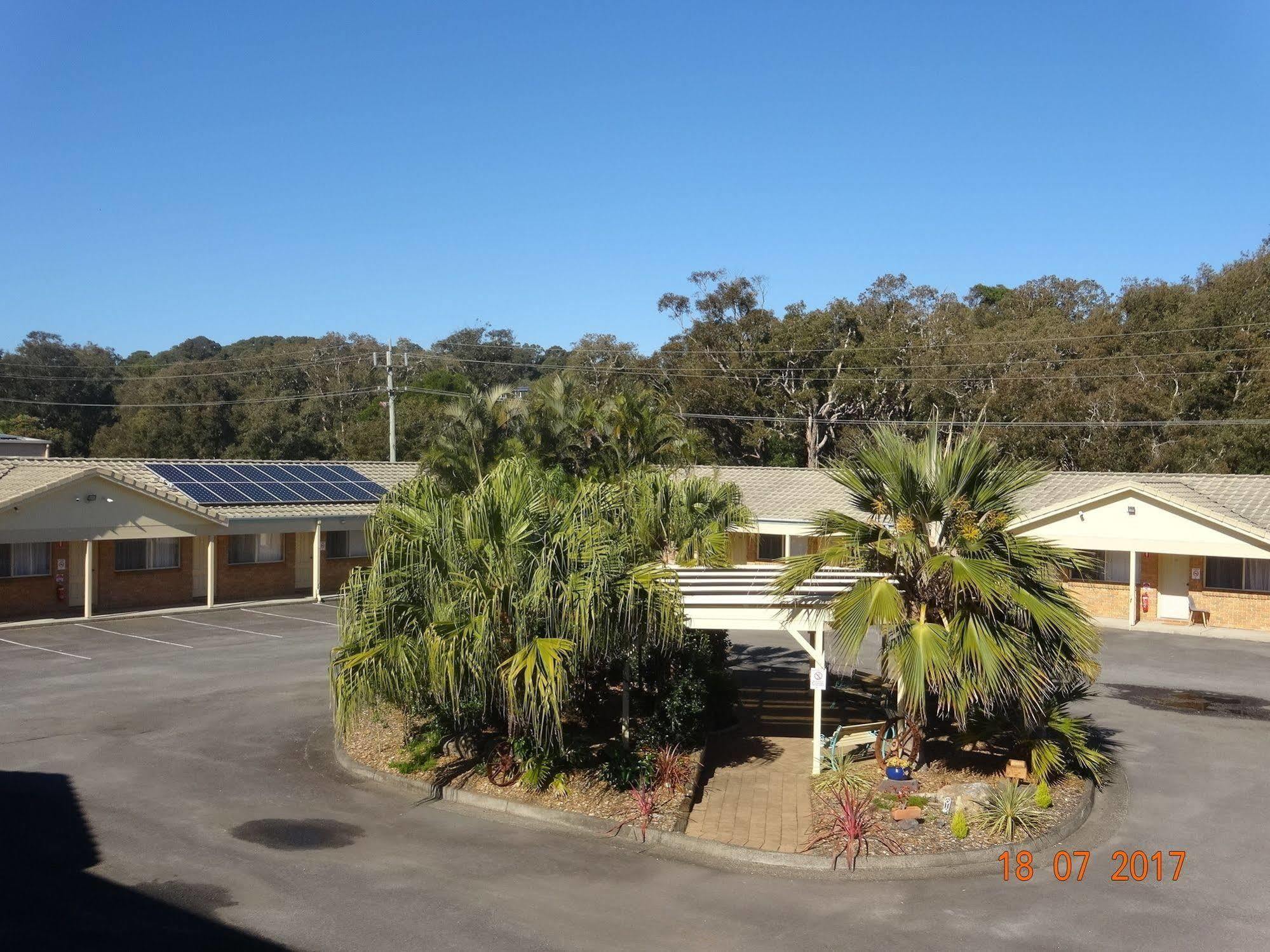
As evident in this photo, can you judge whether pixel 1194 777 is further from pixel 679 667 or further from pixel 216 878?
pixel 216 878

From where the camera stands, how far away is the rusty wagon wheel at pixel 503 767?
13734 millimetres

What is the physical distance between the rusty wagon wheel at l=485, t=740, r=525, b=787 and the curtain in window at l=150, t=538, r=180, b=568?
20396 millimetres

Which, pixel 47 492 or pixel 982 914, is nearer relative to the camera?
pixel 982 914

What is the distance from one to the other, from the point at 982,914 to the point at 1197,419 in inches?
1700

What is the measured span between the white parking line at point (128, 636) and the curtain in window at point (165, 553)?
3783 millimetres

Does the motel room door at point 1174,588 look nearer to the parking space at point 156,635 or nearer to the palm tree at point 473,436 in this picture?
the palm tree at point 473,436

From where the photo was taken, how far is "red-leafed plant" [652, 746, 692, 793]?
44.0ft

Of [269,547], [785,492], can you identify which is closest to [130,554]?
[269,547]

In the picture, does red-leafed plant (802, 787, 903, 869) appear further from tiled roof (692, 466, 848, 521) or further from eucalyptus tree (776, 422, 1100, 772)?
tiled roof (692, 466, 848, 521)

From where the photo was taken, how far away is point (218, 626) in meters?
28.0

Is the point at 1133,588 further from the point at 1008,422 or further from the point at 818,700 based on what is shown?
the point at 1008,422

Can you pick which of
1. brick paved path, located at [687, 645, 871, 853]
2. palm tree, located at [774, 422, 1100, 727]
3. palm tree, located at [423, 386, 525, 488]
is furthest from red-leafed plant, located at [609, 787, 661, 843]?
palm tree, located at [423, 386, 525, 488]

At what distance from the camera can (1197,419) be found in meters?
47.6

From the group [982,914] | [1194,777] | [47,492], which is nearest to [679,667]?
[982,914]
